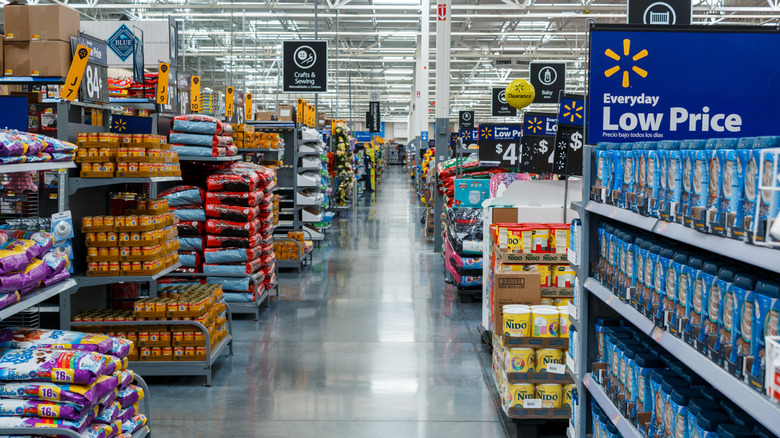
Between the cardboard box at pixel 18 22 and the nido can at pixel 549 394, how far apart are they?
4018mm

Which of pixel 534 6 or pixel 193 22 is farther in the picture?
pixel 193 22

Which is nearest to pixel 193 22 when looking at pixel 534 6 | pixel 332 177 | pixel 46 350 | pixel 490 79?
pixel 332 177

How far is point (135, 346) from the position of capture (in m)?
5.68

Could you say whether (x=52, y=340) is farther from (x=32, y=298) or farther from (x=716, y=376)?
(x=716, y=376)

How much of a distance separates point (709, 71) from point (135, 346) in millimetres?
4493

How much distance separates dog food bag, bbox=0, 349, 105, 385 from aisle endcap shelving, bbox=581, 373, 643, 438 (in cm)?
218

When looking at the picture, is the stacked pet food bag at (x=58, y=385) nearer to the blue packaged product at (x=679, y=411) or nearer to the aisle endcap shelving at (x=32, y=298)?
the aisle endcap shelving at (x=32, y=298)

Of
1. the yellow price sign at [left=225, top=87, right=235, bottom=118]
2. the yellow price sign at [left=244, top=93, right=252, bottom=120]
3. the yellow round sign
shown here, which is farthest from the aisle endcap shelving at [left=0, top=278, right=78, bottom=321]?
the yellow price sign at [left=244, top=93, right=252, bottom=120]

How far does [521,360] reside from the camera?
4.48 m

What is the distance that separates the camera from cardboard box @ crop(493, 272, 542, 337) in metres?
5.14

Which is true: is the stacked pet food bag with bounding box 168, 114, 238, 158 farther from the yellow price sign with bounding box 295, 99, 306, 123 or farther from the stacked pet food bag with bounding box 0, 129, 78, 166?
the yellow price sign with bounding box 295, 99, 306, 123

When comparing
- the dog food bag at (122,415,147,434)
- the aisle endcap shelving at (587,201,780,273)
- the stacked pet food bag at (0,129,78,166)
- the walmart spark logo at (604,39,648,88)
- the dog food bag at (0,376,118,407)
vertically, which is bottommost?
the dog food bag at (122,415,147,434)

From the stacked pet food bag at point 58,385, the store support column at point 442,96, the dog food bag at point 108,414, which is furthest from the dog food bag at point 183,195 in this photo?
the store support column at point 442,96

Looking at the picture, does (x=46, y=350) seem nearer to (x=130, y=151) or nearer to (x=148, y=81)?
(x=130, y=151)
